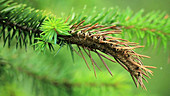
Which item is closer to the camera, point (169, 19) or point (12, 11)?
point (12, 11)

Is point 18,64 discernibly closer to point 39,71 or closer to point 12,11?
point 39,71

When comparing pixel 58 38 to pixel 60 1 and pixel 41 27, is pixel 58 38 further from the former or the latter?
pixel 60 1

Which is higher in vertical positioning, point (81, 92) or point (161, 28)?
point (161, 28)

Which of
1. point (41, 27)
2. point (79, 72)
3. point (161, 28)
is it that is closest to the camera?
point (41, 27)

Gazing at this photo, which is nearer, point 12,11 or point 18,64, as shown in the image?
point 12,11

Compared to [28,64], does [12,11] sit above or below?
above

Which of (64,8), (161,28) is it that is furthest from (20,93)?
(161,28)

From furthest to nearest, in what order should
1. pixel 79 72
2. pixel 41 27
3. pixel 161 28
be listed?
1. pixel 79 72
2. pixel 161 28
3. pixel 41 27

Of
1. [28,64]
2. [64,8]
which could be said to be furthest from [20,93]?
[64,8]
